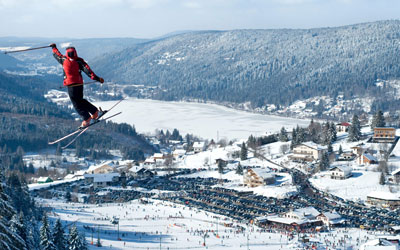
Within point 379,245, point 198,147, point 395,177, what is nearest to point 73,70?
point 379,245

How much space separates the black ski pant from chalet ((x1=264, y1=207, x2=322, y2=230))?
23.9m

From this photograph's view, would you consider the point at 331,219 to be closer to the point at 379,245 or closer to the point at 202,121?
the point at 379,245

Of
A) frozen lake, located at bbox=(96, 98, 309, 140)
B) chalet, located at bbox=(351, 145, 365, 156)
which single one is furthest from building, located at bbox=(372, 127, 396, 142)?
frozen lake, located at bbox=(96, 98, 309, 140)

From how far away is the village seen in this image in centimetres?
3350

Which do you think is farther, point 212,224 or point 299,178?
point 299,178

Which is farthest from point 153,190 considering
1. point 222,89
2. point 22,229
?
point 222,89

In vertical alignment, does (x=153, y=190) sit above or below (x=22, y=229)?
below

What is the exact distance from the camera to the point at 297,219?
32.9 metres

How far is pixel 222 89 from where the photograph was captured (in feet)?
613

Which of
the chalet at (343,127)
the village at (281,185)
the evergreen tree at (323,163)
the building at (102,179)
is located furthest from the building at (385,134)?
the building at (102,179)

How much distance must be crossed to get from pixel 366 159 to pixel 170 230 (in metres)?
20.9

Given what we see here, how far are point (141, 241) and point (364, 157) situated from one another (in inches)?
930

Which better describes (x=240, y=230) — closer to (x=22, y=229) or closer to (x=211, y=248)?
(x=211, y=248)

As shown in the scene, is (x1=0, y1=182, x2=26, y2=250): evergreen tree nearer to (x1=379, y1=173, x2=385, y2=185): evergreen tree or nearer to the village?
the village
